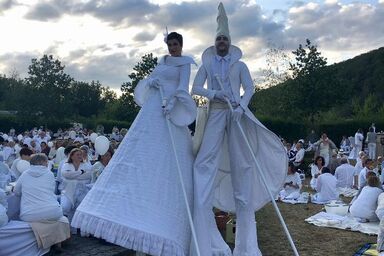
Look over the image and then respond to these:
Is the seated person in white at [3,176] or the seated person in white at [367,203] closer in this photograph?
the seated person in white at [3,176]

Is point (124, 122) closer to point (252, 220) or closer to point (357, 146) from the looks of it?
point (357, 146)

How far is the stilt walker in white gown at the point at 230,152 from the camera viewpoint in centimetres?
468

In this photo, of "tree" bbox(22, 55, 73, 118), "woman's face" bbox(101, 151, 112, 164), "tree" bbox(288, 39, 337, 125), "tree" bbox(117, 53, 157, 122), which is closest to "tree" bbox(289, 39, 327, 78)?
"tree" bbox(288, 39, 337, 125)

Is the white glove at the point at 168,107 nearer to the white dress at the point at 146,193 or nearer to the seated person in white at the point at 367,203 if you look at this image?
the white dress at the point at 146,193

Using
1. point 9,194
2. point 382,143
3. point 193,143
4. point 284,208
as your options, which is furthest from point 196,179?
Result: point 382,143

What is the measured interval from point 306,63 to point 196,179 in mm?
30008

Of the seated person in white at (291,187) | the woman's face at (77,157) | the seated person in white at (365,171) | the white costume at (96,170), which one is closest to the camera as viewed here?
the woman's face at (77,157)

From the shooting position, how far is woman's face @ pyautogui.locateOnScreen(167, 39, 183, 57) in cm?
499

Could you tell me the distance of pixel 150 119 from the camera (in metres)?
4.72

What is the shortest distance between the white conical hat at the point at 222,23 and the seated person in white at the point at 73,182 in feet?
11.6

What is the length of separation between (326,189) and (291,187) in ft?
3.74

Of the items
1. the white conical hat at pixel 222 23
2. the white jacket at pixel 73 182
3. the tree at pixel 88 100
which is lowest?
the white jacket at pixel 73 182

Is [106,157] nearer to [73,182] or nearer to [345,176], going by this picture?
[73,182]

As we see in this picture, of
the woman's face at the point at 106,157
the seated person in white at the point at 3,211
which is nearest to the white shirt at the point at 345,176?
the woman's face at the point at 106,157
